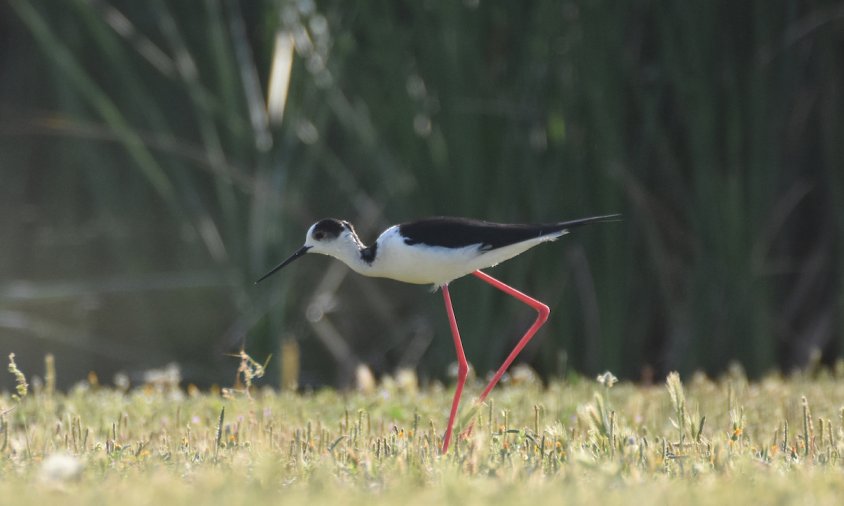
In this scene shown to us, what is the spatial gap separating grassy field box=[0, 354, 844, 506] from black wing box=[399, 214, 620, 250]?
69 centimetres

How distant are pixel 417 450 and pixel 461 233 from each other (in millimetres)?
1073

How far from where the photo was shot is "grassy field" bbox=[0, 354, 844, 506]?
317 cm

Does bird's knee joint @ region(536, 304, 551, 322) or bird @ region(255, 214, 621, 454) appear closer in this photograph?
bird @ region(255, 214, 621, 454)

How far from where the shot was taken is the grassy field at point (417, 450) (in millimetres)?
3166

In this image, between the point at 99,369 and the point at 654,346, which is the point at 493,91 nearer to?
the point at 654,346

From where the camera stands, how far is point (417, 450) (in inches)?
164

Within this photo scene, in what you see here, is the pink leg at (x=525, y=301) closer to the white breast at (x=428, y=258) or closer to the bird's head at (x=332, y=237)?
the white breast at (x=428, y=258)

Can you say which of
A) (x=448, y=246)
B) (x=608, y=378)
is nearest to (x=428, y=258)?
Result: (x=448, y=246)

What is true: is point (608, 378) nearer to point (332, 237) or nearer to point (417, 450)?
point (417, 450)

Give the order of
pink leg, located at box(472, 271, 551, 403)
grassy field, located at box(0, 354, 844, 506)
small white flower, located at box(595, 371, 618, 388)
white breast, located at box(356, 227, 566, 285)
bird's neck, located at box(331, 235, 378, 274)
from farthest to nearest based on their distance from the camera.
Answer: pink leg, located at box(472, 271, 551, 403) → bird's neck, located at box(331, 235, 378, 274) → white breast, located at box(356, 227, 566, 285) → small white flower, located at box(595, 371, 618, 388) → grassy field, located at box(0, 354, 844, 506)

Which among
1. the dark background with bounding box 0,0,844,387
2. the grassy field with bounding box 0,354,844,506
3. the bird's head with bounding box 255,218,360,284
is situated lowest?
the grassy field with bounding box 0,354,844,506

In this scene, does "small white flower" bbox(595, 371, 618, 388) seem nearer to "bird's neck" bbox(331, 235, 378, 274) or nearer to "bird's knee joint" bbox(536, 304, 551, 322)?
"bird's knee joint" bbox(536, 304, 551, 322)

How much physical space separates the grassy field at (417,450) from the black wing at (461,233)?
2.28 ft

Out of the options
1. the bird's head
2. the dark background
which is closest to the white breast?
the bird's head
